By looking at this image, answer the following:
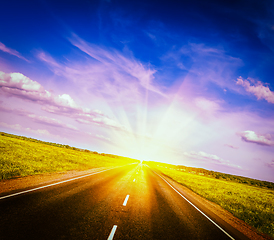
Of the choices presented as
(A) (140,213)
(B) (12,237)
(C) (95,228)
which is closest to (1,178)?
(B) (12,237)

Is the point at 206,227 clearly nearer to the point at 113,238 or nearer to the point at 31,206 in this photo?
the point at 113,238

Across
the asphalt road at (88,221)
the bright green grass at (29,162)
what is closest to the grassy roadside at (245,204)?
the asphalt road at (88,221)

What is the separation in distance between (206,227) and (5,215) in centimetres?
806

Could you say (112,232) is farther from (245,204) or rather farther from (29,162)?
(245,204)

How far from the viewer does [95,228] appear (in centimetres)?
455

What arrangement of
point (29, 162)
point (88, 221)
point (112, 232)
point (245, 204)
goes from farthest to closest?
point (29, 162) < point (245, 204) < point (88, 221) < point (112, 232)

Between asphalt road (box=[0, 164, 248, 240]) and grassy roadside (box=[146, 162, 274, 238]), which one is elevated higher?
asphalt road (box=[0, 164, 248, 240])

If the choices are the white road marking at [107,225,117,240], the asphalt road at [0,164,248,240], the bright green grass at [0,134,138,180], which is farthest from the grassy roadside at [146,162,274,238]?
the bright green grass at [0,134,138,180]

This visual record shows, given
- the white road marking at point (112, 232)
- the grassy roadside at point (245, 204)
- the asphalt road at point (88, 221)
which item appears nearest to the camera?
the asphalt road at point (88, 221)

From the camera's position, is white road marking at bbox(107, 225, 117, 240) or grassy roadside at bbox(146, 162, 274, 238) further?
grassy roadside at bbox(146, 162, 274, 238)

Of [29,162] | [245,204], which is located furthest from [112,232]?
[245,204]

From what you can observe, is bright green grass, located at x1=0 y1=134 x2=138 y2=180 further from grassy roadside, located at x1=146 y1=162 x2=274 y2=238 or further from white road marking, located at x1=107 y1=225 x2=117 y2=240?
grassy roadside, located at x1=146 y1=162 x2=274 y2=238

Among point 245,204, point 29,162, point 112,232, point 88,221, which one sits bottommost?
point 29,162

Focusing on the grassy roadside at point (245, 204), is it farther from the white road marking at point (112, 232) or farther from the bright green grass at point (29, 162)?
the bright green grass at point (29, 162)
